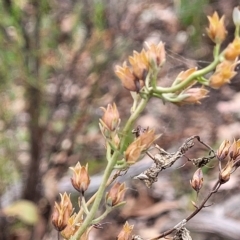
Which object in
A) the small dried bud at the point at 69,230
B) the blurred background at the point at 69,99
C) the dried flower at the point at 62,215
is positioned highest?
the dried flower at the point at 62,215

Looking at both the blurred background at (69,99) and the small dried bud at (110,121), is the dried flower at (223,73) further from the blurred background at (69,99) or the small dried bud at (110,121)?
the blurred background at (69,99)

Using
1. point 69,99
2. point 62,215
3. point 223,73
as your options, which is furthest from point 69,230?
point 69,99

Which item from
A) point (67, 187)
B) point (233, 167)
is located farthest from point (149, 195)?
point (233, 167)

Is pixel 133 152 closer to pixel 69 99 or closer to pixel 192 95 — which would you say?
pixel 192 95

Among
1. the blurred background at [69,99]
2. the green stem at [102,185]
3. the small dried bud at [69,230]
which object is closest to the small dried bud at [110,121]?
the green stem at [102,185]

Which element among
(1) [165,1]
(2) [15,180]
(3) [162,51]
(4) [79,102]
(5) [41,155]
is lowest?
(2) [15,180]

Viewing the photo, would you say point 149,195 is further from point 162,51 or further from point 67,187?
point 162,51
